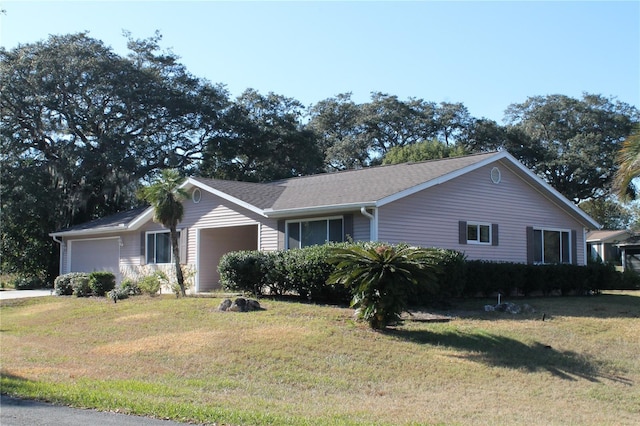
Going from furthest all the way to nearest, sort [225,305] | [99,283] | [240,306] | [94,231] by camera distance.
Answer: [94,231] < [99,283] < [225,305] < [240,306]

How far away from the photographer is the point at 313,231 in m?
20.5

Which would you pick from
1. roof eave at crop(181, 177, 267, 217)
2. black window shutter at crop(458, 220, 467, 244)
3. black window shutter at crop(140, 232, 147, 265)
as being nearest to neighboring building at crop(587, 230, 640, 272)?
black window shutter at crop(458, 220, 467, 244)

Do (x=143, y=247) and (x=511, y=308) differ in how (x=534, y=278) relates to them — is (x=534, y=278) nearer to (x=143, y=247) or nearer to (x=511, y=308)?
(x=511, y=308)

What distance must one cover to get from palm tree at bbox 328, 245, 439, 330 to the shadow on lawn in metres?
0.66

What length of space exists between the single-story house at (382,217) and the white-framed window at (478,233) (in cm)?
3

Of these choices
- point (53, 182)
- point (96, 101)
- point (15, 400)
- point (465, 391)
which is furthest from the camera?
point (96, 101)

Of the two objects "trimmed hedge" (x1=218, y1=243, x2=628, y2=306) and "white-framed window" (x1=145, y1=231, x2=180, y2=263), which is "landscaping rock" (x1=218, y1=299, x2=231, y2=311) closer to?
"trimmed hedge" (x1=218, y1=243, x2=628, y2=306)

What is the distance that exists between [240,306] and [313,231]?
4.30m

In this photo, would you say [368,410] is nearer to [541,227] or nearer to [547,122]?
[541,227]

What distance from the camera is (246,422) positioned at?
8.43 meters

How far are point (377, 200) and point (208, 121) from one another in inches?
958

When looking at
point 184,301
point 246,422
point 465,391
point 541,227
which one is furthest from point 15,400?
point 541,227

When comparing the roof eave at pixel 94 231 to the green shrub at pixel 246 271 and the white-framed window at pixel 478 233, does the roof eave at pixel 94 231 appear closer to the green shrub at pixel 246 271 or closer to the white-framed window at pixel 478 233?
the green shrub at pixel 246 271

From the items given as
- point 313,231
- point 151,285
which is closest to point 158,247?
point 151,285
